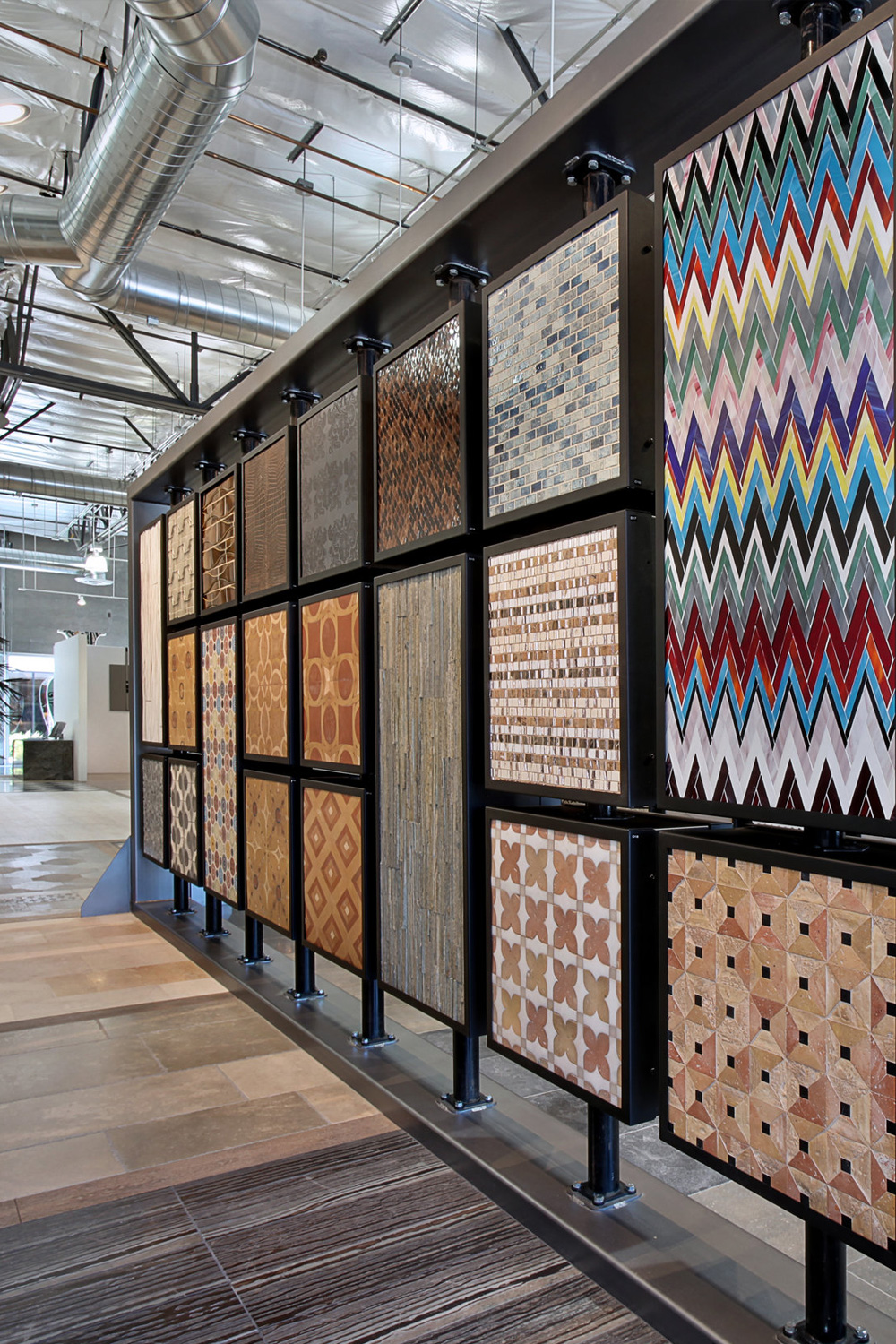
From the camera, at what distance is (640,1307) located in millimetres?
1915

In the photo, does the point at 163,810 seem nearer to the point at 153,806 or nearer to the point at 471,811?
the point at 153,806

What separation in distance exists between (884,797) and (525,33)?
4.98 meters

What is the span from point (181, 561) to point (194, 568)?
0.33 m

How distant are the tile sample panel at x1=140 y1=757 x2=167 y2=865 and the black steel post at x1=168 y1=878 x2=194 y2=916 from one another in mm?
185

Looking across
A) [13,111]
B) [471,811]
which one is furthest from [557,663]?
→ [13,111]

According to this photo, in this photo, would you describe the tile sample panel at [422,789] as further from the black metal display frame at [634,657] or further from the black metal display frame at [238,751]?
the black metal display frame at [238,751]

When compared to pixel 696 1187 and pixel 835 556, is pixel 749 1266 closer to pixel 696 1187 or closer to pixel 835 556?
pixel 696 1187

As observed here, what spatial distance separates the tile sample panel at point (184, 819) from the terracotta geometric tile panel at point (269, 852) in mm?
820

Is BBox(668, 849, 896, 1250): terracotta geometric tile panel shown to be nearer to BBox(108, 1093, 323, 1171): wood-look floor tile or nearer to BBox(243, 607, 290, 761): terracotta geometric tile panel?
BBox(108, 1093, 323, 1171): wood-look floor tile

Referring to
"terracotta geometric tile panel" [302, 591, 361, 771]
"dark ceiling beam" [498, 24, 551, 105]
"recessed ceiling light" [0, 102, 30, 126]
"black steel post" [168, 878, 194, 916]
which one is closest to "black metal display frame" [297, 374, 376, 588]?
"terracotta geometric tile panel" [302, 591, 361, 771]

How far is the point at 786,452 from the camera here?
66.2 inches

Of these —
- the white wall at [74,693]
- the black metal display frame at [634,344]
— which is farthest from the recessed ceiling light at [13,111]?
the white wall at [74,693]

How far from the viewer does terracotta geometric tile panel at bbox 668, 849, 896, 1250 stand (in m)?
1.49

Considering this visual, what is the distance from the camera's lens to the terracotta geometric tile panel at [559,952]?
6.78 ft
